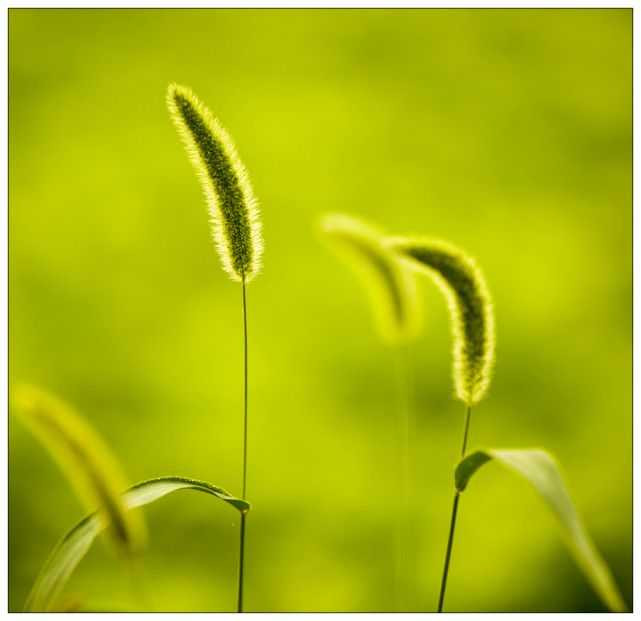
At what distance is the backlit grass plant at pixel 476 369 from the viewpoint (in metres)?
0.70

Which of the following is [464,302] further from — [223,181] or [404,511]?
[404,511]

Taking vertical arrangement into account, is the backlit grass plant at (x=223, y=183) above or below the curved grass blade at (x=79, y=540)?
above

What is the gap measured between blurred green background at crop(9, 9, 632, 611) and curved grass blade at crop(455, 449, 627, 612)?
1169 mm

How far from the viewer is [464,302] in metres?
0.85

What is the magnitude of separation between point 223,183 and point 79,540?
442mm

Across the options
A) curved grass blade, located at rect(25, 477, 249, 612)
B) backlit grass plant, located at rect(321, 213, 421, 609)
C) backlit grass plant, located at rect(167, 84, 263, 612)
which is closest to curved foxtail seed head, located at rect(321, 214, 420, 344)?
backlit grass plant, located at rect(321, 213, 421, 609)

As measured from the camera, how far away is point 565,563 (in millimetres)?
2109

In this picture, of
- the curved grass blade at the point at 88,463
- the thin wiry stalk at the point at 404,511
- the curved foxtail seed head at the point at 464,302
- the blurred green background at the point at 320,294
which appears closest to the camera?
the curved grass blade at the point at 88,463

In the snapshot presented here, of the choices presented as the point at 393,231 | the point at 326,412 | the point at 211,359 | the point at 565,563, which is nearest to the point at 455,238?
the point at 393,231

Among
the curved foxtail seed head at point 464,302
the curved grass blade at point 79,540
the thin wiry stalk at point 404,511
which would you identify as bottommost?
the thin wiry stalk at point 404,511

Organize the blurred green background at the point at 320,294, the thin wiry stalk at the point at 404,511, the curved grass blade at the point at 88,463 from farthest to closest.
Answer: the thin wiry stalk at the point at 404,511
the blurred green background at the point at 320,294
the curved grass blade at the point at 88,463

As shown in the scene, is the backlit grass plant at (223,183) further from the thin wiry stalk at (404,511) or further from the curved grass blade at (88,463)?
the thin wiry stalk at (404,511)

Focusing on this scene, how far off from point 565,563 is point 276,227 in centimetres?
124

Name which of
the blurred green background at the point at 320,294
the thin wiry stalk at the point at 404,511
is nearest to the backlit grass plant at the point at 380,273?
the blurred green background at the point at 320,294
